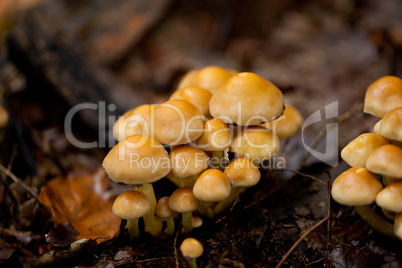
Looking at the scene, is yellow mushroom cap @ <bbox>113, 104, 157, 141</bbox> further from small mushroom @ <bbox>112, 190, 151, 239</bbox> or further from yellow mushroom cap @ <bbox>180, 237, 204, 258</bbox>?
yellow mushroom cap @ <bbox>180, 237, 204, 258</bbox>

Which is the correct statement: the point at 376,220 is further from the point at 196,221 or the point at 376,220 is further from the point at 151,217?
the point at 151,217

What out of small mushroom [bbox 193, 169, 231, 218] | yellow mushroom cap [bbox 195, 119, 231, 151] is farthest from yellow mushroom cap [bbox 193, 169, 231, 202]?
yellow mushroom cap [bbox 195, 119, 231, 151]

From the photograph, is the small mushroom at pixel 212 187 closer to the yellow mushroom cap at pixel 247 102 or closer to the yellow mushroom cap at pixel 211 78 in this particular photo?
the yellow mushroom cap at pixel 247 102

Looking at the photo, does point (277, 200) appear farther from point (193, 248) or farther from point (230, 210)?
point (193, 248)

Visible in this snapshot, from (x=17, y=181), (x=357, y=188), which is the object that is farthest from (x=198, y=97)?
(x=17, y=181)

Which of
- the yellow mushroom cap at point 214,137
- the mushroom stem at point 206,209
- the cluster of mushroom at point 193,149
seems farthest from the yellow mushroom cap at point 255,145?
the mushroom stem at point 206,209

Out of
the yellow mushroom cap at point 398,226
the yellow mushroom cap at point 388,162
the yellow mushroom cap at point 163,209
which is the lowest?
the yellow mushroom cap at point 163,209

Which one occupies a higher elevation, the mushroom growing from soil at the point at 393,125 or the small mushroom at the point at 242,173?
the mushroom growing from soil at the point at 393,125
